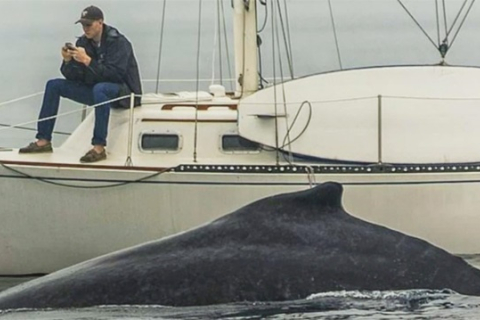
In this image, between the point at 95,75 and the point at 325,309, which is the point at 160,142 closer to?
the point at 95,75

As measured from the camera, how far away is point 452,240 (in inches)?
715

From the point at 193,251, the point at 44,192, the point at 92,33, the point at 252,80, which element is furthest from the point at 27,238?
the point at 193,251

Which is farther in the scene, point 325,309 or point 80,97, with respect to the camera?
point 80,97

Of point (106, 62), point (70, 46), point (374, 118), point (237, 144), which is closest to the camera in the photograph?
point (70, 46)

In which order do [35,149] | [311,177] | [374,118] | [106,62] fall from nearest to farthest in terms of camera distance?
1. [311,177]
2. [106,62]
3. [374,118]
4. [35,149]

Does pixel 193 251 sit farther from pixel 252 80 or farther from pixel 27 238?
pixel 252 80

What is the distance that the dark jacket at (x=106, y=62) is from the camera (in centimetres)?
1777

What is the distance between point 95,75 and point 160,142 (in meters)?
1.45

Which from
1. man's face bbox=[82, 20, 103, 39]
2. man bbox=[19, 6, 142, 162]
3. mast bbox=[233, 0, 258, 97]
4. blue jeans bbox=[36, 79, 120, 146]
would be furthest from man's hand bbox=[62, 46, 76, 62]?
mast bbox=[233, 0, 258, 97]

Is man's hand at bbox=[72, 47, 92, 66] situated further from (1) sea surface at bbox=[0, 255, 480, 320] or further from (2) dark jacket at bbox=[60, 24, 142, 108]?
(1) sea surface at bbox=[0, 255, 480, 320]

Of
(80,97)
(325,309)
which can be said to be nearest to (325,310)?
(325,309)

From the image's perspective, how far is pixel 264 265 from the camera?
9227 millimetres

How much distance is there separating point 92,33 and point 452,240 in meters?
5.82

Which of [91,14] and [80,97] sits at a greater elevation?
[91,14]
